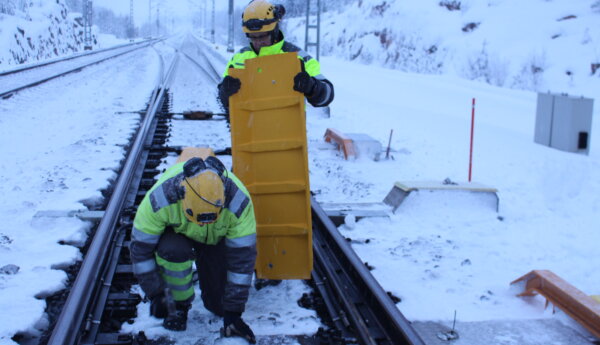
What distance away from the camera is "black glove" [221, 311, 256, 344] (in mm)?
3820

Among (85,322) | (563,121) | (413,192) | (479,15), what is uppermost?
(479,15)

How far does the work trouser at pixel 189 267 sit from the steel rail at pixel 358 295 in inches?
33.4

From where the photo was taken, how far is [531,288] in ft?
15.1

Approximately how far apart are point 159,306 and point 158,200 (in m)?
0.79

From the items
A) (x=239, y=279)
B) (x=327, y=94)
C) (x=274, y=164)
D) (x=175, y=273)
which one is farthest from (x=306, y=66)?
(x=175, y=273)

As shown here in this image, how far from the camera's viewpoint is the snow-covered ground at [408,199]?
4.39 m

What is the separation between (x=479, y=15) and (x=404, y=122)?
14.6 m

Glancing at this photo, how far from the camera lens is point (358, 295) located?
4.47m

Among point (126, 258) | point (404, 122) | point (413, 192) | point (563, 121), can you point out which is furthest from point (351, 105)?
point (126, 258)

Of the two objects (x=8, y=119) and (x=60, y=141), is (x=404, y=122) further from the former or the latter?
(x=8, y=119)

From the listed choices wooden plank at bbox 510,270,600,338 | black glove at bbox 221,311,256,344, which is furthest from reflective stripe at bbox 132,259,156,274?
wooden plank at bbox 510,270,600,338

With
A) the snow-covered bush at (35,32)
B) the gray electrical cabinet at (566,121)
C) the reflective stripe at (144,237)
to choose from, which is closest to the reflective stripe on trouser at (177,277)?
the reflective stripe at (144,237)

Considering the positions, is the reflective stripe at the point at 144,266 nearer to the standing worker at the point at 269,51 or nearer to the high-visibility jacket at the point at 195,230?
the high-visibility jacket at the point at 195,230

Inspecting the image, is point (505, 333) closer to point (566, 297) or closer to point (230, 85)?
point (566, 297)
